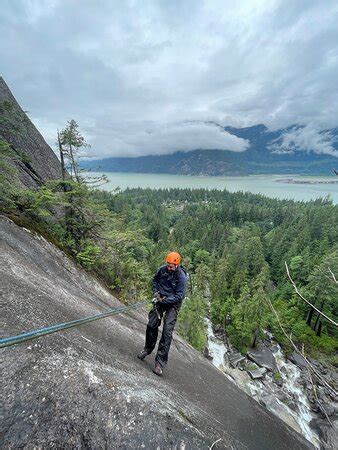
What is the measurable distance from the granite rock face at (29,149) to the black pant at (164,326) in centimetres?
1142

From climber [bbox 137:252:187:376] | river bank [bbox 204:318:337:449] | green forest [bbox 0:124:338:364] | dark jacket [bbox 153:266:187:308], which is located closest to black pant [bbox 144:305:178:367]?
climber [bbox 137:252:187:376]

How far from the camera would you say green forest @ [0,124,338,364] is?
12391 millimetres

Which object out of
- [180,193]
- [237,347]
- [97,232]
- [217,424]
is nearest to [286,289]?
[237,347]

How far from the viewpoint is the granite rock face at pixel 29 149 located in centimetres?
1430

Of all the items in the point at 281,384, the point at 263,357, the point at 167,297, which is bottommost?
the point at 263,357

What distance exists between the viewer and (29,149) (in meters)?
17.0

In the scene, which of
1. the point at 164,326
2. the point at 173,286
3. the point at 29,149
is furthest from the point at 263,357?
the point at 29,149

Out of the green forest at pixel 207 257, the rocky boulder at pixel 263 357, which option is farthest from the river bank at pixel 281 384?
the green forest at pixel 207 257

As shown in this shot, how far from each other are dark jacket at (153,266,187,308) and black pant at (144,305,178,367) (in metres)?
0.24

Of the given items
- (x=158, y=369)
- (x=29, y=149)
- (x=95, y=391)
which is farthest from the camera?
(x=29, y=149)

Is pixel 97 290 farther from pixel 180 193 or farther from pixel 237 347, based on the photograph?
pixel 180 193

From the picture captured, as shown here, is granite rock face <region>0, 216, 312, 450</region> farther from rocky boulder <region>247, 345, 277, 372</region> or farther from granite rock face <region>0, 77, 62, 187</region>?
rocky boulder <region>247, 345, 277, 372</region>

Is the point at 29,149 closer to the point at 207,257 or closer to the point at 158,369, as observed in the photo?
the point at 158,369

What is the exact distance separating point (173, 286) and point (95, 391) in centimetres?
249
